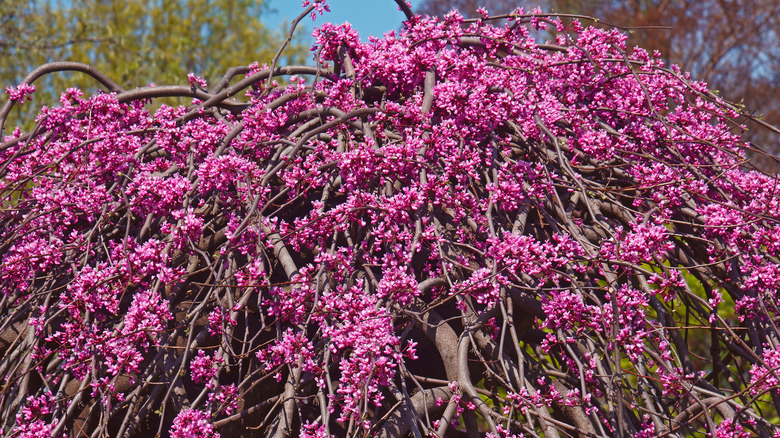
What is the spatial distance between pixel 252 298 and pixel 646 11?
2139cm

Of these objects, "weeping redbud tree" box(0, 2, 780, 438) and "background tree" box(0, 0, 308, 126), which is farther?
"background tree" box(0, 0, 308, 126)

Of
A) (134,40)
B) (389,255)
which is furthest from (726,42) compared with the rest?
(389,255)

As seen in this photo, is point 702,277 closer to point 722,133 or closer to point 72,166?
point 722,133

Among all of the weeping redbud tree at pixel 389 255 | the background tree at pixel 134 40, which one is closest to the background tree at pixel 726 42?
the background tree at pixel 134 40

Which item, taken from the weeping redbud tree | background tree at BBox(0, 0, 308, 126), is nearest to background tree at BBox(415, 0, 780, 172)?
background tree at BBox(0, 0, 308, 126)

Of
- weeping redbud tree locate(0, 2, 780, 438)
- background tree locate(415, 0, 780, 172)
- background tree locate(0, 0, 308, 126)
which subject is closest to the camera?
weeping redbud tree locate(0, 2, 780, 438)

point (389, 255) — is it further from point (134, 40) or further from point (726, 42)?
point (726, 42)

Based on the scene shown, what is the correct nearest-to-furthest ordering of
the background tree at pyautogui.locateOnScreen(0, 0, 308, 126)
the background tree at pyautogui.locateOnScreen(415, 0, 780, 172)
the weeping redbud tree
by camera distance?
the weeping redbud tree → the background tree at pyautogui.locateOnScreen(0, 0, 308, 126) → the background tree at pyautogui.locateOnScreen(415, 0, 780, 172)

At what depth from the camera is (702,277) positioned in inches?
96.0

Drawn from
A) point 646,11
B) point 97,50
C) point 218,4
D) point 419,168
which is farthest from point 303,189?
point 646,11

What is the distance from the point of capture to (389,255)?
208 cm

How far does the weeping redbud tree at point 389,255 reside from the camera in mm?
1967

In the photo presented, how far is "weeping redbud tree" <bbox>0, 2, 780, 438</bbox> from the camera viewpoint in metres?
1.97

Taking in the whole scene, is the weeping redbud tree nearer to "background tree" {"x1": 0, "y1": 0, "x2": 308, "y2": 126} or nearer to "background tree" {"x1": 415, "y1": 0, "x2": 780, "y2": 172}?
"background tree" {"x1": 0, "y1": 0, "x2": 308, "y2": 126}
